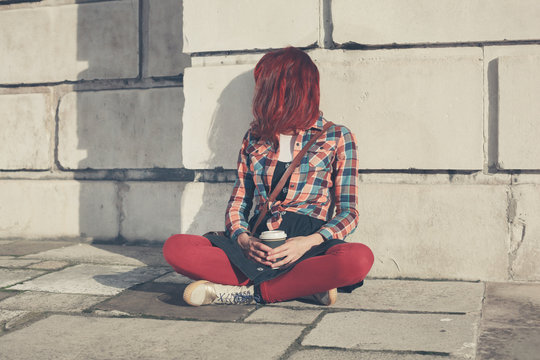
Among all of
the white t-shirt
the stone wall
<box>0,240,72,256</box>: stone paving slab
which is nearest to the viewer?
the white t-shirt

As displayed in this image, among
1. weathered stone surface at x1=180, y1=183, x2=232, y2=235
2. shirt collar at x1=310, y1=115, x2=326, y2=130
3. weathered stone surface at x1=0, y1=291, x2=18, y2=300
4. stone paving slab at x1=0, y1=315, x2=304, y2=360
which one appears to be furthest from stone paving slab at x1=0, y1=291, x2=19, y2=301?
shirt collar at x1=310, y1=115, x2=326, y2=130

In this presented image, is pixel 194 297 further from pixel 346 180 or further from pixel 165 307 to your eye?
pixel 346 180

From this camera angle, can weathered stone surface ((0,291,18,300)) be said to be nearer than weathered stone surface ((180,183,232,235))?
Yes

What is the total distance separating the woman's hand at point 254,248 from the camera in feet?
8.82

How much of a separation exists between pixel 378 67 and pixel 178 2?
1.65m

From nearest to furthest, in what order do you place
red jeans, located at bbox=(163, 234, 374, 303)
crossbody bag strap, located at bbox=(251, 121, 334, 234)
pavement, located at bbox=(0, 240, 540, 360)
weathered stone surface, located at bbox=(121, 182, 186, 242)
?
pavement, located at bbox=(0, 240, 540, 360), red jeans, located at bbox=(163, 234, 374, 303), crossbody bag strap, located at bbox=(251, 121, 334, 234), weathered stone surface, located at bbox=(121, 182, 186, 242)

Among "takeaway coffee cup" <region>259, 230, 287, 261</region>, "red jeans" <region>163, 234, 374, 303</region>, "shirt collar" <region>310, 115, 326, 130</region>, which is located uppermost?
"shirt collar" <region>310, 115, 326, 130</region>

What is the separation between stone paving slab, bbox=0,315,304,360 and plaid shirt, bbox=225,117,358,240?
25.2 inches

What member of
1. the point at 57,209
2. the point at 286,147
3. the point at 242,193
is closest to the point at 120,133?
the point at 57,209

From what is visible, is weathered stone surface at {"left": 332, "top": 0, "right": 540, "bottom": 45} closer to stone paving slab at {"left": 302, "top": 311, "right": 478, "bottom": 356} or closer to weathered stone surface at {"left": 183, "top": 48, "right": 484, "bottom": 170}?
weathered stone surface at {"left": 183, "top": 48, "right": 484, "bottom": 170}

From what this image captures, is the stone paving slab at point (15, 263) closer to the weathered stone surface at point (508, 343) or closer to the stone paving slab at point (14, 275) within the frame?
the stone paving slab at point (14, 275)

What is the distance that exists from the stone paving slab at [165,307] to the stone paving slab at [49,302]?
87mm

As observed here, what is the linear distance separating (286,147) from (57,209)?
2168 mm

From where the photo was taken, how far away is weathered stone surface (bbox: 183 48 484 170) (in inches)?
125
